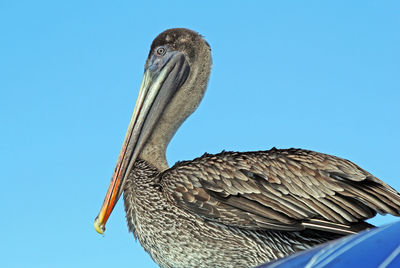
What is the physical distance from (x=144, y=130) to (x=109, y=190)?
0.82 metres

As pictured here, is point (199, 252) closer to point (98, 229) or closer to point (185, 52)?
point (98, 229)

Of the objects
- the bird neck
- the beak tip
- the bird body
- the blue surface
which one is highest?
the bird neck

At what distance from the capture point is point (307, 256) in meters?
2.90

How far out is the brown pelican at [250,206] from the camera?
595 cm

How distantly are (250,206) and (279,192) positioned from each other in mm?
356

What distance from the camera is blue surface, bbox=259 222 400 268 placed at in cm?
264

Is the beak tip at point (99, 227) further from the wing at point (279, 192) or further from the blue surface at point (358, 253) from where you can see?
the blue surface at point (358, 253)

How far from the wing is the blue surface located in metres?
2.93

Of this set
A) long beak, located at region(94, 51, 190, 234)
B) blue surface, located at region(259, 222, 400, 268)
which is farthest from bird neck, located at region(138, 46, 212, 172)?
blue surface, located at region(259, 222, 400, 268)

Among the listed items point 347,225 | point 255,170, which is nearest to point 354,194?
point 347,225

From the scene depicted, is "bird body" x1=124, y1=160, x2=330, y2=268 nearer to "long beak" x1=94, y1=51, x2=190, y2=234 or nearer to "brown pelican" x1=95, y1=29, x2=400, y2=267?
"brown pelican" x1=95, y1=29, x2=400, y2=267

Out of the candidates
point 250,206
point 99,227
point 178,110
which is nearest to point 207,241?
point 250,206

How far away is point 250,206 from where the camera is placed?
594 centimetres

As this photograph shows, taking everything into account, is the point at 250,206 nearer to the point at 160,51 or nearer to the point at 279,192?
the point at 279,192
